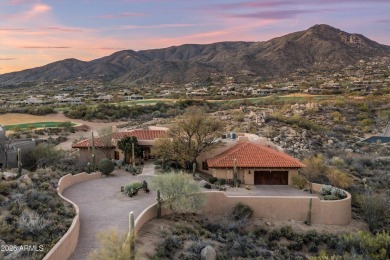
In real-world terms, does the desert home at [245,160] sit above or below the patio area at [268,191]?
above

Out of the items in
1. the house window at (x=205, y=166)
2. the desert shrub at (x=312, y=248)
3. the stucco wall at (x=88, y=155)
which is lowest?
the desert shrub at (x=312, y=248)

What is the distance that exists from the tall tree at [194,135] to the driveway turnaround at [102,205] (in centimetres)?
313

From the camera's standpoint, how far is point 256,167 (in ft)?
87.0

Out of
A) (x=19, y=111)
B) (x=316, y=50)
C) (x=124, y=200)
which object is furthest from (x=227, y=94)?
(x=124, y=200)

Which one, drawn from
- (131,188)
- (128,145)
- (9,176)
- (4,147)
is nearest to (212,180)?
(131,188)

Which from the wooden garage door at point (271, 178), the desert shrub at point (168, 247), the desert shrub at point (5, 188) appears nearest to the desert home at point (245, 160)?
the wooden garage door at point (271, 178)

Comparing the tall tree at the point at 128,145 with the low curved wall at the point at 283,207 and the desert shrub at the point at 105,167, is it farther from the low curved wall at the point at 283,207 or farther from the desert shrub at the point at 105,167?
the low curved wall at the point at 283,207

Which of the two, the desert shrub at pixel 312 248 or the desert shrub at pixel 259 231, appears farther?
the desert shrub at pixel 259 231

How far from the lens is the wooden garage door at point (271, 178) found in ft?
88.7

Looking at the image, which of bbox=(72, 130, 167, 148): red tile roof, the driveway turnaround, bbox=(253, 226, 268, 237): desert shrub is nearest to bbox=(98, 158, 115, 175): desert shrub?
the driveway turnaround

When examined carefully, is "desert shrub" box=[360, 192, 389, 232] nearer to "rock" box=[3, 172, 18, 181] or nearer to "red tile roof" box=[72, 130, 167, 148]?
"red tile roof" box=[72, 130, 167, 148]

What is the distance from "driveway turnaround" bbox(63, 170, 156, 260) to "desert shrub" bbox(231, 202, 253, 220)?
163 inches

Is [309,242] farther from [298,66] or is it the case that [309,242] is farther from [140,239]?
[298,66]

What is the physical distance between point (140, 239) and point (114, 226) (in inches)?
58.5
